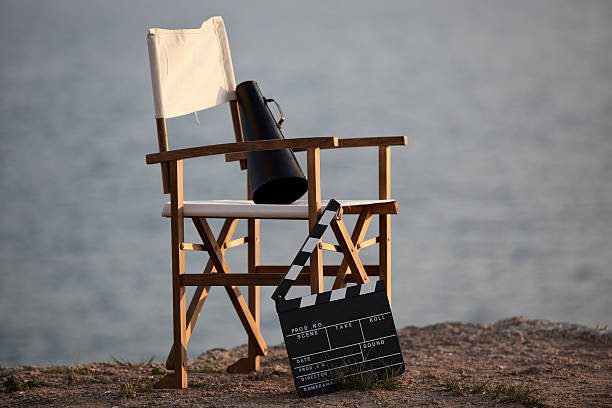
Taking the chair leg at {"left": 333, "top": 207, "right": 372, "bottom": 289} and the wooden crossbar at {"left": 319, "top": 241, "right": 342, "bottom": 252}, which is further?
the chair leg at {"left": 333, "top": 207, "right": 372, "bottom": 289}

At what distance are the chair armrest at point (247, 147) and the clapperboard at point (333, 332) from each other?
18 cm

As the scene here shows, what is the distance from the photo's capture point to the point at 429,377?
10.8 feet

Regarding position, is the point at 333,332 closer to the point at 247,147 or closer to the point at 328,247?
the point at 328,247

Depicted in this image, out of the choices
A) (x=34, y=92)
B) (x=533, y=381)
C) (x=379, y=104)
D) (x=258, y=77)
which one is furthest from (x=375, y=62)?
(x=533, y=381)

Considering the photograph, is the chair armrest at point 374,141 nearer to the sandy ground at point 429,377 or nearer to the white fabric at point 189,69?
the white fabric at point 189,69

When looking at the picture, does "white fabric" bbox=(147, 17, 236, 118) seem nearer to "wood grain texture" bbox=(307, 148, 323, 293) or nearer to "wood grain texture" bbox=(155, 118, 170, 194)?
"wood grain texture" bbox=(155, 118, 170, 194)

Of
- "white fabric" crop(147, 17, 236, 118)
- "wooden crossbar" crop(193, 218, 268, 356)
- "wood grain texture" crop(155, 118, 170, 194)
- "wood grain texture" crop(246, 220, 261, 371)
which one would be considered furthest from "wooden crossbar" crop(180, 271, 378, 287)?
"white fabric" crop(147, 17, 236, 118)

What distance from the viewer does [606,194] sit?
8.02 metres

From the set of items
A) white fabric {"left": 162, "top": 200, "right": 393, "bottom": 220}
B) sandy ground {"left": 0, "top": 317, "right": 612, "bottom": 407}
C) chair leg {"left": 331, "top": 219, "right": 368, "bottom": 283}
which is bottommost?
sandy ground {"left": 0, "top": 317, "right": 612, "bottom": 407}

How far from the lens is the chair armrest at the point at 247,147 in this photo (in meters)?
2.94

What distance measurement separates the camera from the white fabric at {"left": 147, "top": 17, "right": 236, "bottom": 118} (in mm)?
3312

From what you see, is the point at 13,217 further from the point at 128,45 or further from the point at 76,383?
the point at 76,383

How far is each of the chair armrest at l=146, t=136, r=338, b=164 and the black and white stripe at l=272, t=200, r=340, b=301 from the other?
179 millimetres

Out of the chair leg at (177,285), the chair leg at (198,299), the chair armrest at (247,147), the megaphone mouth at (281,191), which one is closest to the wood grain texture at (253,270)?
the chair leg at (198,299)
